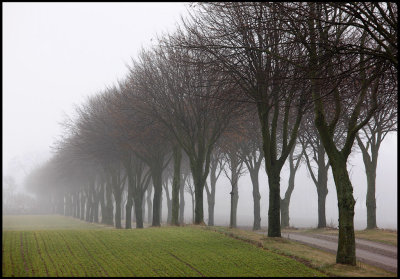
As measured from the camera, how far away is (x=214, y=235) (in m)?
22.5

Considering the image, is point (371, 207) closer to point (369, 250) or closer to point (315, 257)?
point (369, 250)

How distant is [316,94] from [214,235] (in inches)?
352

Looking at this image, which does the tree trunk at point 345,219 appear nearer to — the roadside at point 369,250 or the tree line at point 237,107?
the tree line at point 237,107

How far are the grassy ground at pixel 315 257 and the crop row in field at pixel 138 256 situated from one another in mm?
545

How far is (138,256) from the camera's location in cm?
1711

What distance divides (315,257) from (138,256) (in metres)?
6.88

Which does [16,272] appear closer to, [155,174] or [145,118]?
[145,118]

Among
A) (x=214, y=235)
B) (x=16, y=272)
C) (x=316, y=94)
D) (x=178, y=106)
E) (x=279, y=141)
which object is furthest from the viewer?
(x=279, y=141)

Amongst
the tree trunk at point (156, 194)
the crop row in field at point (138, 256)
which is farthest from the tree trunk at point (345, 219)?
the tree trunk at point (156, 194)

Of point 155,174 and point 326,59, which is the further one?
point 155,174

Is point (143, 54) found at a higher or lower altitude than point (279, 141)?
higher

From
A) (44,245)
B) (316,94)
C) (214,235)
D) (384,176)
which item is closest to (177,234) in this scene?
(214,235)

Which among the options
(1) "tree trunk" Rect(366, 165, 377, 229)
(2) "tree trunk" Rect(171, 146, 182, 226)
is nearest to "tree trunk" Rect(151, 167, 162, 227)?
(2) "tree trunk" Rect(171, 146, 182, 226)

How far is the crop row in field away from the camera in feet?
48.0
